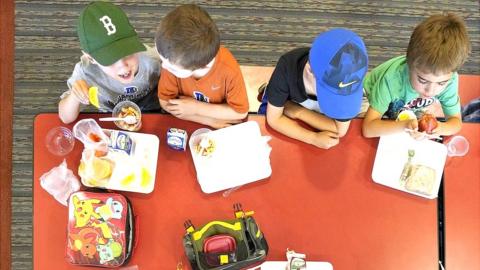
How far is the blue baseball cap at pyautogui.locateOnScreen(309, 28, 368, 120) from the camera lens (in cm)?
122

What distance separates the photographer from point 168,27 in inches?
48.9

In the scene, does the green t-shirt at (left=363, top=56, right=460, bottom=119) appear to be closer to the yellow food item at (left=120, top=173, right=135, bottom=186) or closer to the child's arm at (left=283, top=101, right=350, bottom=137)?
the child's arm at (left=283, top=101, right=350, bottom=137)

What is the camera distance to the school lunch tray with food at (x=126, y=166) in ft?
4.57

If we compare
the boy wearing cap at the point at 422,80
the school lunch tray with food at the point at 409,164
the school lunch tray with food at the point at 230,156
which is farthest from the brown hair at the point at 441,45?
the school lunch tray with food at the point at 230,156

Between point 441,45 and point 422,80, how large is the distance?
13 centimetres

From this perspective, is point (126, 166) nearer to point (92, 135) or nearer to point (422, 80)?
point (92, 135)

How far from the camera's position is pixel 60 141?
1429 mm

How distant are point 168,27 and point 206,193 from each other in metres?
0.51

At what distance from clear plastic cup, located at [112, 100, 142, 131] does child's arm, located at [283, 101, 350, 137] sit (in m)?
0.47

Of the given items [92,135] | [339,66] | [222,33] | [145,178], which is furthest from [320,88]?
[222,33]

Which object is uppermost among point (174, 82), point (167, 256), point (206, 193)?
point (174, 82)

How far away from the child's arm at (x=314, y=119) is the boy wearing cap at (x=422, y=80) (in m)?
0.09

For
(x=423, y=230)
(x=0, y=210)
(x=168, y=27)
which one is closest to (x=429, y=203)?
(x=423, y=230)

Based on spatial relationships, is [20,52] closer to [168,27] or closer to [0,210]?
[0,210]
